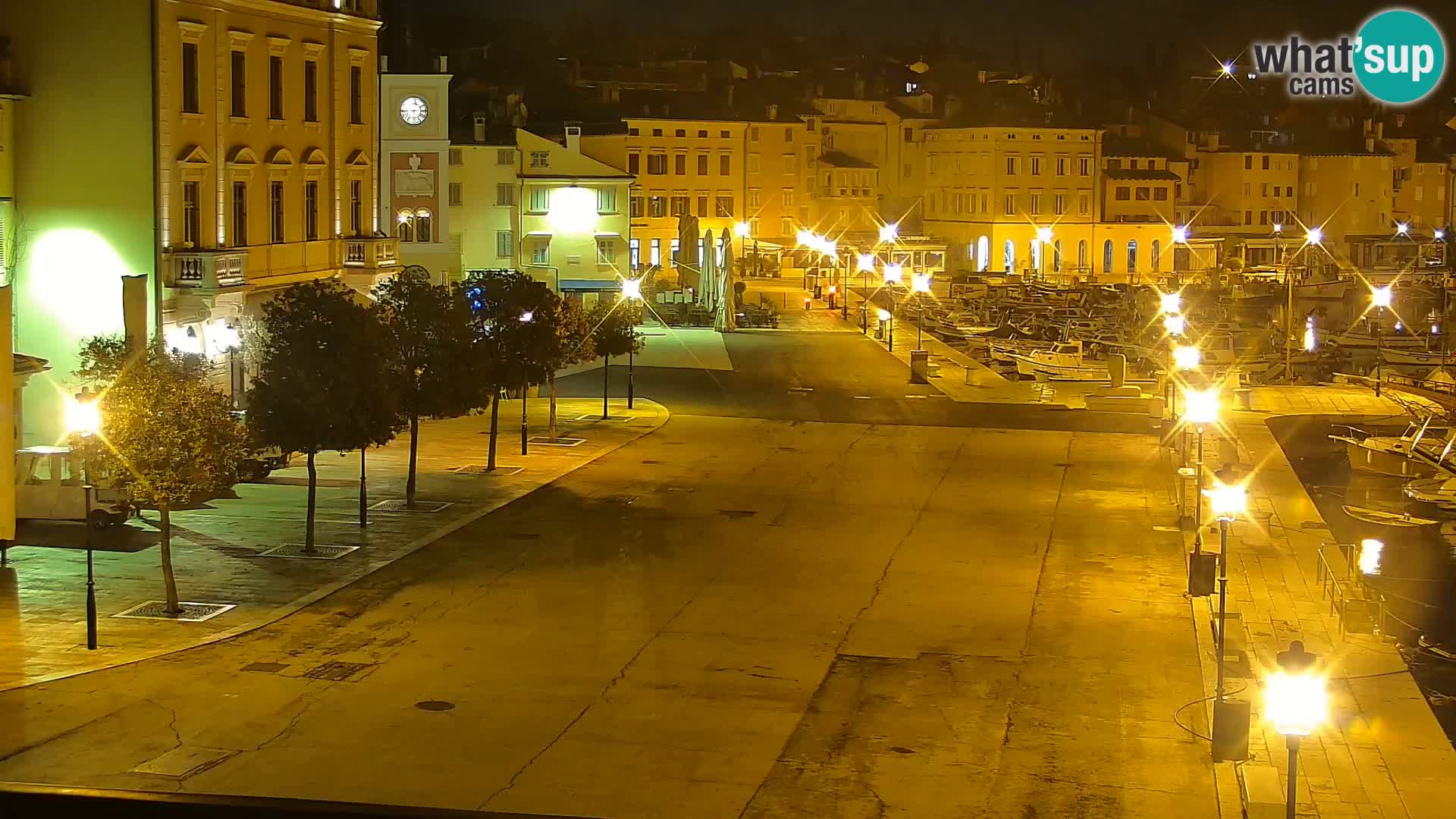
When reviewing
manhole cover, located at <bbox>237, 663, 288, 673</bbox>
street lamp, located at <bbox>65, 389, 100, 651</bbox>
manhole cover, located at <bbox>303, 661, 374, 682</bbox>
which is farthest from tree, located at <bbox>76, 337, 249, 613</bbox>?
manhole cover, located at <bbox>303, 661, 374, 682</bbox>

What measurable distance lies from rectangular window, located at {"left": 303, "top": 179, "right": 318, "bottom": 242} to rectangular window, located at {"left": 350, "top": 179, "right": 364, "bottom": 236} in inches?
67.1

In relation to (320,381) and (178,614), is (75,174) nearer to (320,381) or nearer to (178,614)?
(320,381)

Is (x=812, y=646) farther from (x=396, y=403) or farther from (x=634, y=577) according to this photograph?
(x=396, y=403)

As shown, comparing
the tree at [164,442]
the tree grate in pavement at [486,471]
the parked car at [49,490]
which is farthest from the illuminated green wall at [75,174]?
the tree at [164,442]

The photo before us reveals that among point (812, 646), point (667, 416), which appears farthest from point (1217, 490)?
point (667, 416)

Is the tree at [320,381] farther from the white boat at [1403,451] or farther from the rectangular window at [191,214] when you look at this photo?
the white boat at [1403,451]

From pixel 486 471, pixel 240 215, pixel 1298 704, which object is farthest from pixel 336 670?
pixel 240 215

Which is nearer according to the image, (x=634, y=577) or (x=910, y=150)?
(x=634, y=577)

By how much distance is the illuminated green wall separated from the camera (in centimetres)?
3684

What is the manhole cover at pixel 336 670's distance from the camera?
2117cm

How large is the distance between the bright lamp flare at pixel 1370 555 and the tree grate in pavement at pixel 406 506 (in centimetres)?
1607

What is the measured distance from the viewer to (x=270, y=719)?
1934 centimetres

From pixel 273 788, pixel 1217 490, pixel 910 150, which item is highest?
pixel 910 150

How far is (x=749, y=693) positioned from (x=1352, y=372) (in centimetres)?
4888
